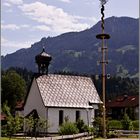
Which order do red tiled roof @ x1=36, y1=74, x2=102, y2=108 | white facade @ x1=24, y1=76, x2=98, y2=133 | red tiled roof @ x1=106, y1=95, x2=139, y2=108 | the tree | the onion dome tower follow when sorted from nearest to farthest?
white facade @ x1=24, y1=76, x2=98, y2=133
red tiled roof @ x1=36, y1=74, x2=102, y2=108
the onion dome tower
red tiled roof @ x1=106, y1=95, x2=139, y2=108
the tree

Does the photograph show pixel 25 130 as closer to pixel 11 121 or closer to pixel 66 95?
pixel 66 95

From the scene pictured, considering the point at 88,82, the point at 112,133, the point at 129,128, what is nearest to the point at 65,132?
the point at 112,133

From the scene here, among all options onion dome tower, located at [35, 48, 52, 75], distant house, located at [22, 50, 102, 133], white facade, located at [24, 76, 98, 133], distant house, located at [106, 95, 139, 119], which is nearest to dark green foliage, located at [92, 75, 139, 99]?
distant house, located at [106, 95, 139, 119]

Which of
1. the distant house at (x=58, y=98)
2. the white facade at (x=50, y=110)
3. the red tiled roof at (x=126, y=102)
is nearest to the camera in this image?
the white facade at (x=50, y=110)

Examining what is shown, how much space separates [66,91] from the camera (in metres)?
54.4

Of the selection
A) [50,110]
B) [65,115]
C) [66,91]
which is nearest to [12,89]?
[66,91]

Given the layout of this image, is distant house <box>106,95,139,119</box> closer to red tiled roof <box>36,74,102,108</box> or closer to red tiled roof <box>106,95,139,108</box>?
red tiled roof <box>106,95,139,108</box>

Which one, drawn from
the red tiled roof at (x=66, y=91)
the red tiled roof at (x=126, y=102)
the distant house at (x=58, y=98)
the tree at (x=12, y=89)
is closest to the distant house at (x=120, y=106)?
the red tiled roof at (x=126, y=102)

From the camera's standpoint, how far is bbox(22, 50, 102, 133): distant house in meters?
52.4

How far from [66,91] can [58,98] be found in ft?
6.06

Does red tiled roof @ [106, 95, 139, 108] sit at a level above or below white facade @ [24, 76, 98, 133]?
above

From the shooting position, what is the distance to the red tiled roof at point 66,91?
52.8m

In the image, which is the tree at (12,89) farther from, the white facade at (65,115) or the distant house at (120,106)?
the white facade at (65,115)

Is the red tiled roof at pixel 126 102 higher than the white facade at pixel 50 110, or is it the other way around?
the red tiled roof at pixel 126 102
